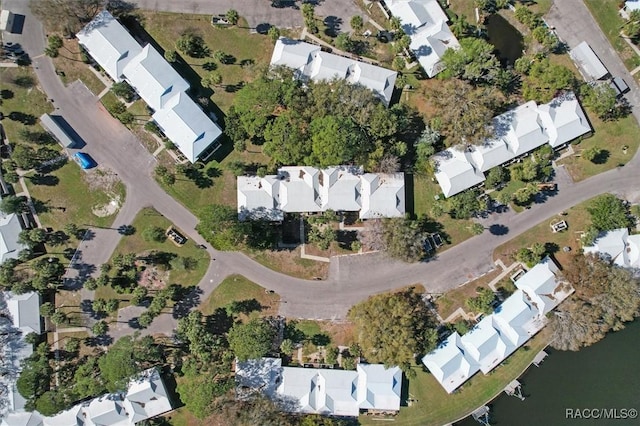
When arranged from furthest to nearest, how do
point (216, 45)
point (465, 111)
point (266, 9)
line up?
point (266, 9)
point (216, 45)
point (465, 111)

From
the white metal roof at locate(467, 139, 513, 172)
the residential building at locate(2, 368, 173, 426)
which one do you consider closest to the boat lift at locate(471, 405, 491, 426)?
the white metal roof at locate(467, 139, 513, 172)

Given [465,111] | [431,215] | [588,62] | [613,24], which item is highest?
[613,24]

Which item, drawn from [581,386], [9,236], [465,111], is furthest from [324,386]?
[9,236]

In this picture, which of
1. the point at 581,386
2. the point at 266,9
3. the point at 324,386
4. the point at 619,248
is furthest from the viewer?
the point at 581,386

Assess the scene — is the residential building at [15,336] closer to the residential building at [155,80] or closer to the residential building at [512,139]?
the residential building at [155,80]

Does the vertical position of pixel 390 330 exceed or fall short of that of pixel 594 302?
it falls short

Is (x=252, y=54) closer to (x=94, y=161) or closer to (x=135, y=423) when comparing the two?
(x=94, y=161)

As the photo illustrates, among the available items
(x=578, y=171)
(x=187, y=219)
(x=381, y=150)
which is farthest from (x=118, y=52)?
(x=578, y=171)

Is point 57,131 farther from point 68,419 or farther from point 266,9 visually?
point 68,419
